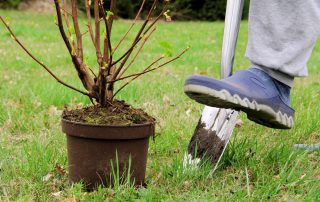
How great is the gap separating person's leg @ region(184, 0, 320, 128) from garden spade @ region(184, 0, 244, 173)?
22 cm

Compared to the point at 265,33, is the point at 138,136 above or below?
below

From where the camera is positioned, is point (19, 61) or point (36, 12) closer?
point (19, 61)

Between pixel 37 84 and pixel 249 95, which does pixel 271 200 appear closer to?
pixel 249 95

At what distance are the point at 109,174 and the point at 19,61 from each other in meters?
4.59

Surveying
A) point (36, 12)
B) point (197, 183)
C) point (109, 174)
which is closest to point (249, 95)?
point (197, 183)

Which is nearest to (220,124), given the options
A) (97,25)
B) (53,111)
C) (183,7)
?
(97,25)

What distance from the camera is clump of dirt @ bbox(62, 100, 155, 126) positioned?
2020mm

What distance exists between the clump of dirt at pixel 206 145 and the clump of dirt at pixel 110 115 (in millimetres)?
323

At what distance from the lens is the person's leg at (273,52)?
2035 mm

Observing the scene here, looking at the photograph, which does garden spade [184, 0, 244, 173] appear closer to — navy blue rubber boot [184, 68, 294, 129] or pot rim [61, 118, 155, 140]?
navy blue rubber boot [184, 68, 294, 129]

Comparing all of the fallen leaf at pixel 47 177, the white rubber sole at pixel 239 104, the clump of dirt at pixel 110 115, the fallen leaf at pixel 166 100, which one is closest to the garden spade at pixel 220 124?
the white rubber sole at pixel 239 104

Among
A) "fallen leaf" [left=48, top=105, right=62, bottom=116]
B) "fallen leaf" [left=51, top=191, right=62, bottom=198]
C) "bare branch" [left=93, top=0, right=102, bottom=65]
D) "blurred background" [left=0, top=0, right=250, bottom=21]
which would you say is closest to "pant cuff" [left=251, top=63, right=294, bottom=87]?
"bare branch" [left=93, top=0, right=102, bottom=65]

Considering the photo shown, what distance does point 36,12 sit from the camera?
16844 mm

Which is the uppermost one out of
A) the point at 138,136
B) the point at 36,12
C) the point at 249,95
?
the point at 249,95
